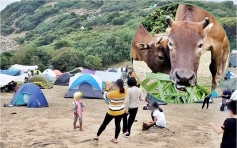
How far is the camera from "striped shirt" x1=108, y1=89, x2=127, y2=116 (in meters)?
5.45

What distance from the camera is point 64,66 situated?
34.6m

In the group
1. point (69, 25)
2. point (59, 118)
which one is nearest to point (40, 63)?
point (59, 118)

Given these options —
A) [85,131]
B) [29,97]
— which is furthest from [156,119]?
[29,97]

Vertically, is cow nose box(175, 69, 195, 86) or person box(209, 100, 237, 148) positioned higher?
cow nose box(175, 69, 195, 86)

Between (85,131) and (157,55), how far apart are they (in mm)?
5124

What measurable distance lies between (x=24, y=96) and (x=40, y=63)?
24.2m

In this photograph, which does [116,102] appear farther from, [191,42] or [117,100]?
[191,42]

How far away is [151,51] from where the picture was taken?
3.05 meters

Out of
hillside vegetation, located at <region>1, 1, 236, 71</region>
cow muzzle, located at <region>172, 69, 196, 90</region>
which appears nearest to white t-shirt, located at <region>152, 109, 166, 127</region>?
hillside vegetation, located at <region>1, 1, 236, 71</region>

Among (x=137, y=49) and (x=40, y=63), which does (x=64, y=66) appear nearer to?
(x=40, y=63)

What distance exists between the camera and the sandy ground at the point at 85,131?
640cm

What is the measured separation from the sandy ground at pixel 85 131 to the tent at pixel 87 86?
135 inches

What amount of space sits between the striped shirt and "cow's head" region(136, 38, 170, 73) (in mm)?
2379

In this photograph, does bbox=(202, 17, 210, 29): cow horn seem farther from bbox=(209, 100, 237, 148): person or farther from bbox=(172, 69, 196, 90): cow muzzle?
bbox=(209, 100, 237, 148): person
